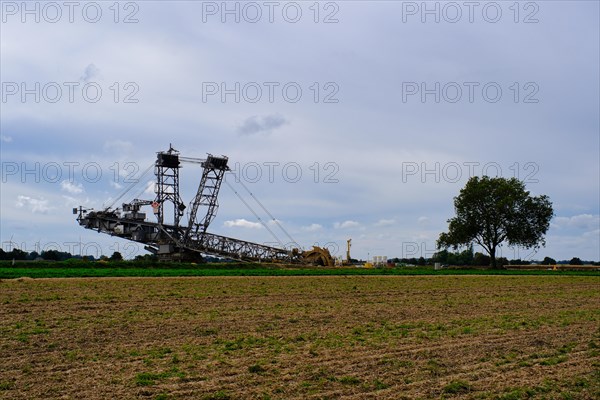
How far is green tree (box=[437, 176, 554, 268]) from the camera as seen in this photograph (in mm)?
97062

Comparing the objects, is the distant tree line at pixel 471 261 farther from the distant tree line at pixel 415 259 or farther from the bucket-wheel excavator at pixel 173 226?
the bucket-wheel excavator at pixel 173 226

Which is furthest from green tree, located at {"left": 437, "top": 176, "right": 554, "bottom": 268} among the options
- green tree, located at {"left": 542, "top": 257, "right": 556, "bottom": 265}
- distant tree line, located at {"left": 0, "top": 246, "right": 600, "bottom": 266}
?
green tree, located at {"left": 542, "top": 257, "right": 556, "bottom": 265}

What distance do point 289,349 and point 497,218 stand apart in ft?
287

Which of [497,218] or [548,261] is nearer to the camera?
A: [497,218]

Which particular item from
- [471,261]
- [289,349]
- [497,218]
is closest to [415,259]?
[471,261]

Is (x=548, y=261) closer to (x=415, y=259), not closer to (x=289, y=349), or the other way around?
(x=415, y=259)

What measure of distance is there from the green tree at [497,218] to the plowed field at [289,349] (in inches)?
2743

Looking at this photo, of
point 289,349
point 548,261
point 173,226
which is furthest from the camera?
point 548,261

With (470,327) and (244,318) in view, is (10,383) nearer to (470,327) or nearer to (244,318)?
(244,318)

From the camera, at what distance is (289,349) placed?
16438mm

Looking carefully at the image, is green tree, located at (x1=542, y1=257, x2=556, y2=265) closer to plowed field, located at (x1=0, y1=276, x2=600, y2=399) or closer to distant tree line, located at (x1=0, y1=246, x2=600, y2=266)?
distant tree line, located at (x1=0, y1=246, x2=600, y2=266)

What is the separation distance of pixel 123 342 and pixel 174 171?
210 ft

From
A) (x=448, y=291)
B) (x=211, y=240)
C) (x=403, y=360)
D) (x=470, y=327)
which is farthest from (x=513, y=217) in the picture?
(x=403, y=360)

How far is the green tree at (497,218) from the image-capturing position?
9706 centimetres
